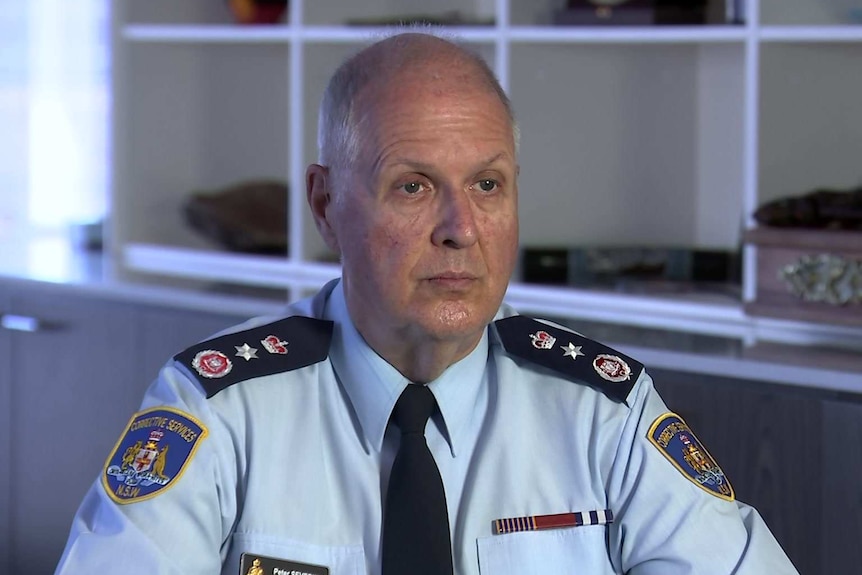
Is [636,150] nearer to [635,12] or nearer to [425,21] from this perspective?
[635,12]

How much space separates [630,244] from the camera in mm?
2643

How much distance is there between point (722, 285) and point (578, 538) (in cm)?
117

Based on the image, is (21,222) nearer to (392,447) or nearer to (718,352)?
(718,352)

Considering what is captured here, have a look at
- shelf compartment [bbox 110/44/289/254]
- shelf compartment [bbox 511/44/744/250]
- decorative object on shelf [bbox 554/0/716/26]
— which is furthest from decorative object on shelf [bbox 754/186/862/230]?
shelf compartment [bbox 110/44/289/254]

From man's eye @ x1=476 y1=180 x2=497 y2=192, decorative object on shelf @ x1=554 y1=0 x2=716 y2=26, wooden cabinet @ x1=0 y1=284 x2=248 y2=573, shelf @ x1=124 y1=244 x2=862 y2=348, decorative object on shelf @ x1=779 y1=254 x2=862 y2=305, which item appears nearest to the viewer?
man's eye @ x1=476 y1=180 x2=497 y2=192

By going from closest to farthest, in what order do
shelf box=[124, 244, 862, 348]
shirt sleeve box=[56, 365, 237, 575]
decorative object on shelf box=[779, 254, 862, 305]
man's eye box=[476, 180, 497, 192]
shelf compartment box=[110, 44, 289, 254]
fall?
shirt sleeve box=[56, 365, 237, 575] → man's eye box=[476, 180, 497, 192] → decorative object on shelf box=[779, 254, 862, 305] → shelf box=[124, 244, 862, 348] → shelf compartment box=[110, 44, 289, 254]

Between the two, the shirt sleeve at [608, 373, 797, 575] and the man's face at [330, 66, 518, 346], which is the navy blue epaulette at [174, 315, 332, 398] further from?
the shirt sleeve at [608, 373, 797, 575]

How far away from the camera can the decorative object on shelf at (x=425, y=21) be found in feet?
8.27

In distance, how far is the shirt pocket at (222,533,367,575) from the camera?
134cm

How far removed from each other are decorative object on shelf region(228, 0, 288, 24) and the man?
1512 millimetres

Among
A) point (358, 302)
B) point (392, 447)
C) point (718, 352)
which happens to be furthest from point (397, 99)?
point (718, 352)

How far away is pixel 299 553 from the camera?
134cm

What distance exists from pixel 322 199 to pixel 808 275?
0.92 metres

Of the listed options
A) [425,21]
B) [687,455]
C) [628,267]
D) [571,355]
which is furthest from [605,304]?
[687,455]
